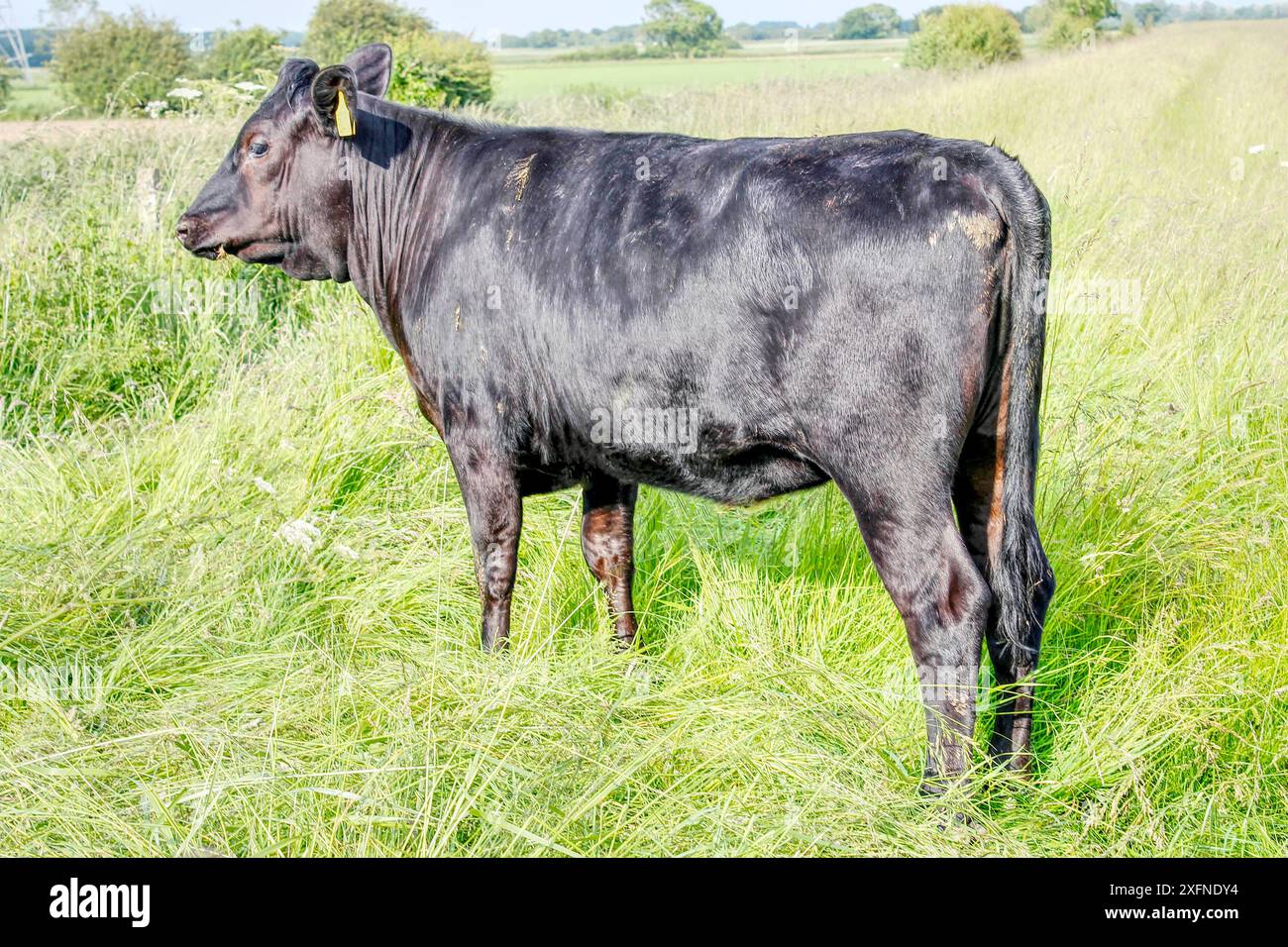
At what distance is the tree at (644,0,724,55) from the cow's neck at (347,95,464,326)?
6616 centimetres

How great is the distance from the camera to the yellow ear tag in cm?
391

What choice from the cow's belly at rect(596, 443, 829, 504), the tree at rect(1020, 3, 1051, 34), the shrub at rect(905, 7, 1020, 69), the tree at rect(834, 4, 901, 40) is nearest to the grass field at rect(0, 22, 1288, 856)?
the cow's belly at rect(596, 443, 829, 504)

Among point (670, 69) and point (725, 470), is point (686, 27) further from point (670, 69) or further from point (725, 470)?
point (725, 470)

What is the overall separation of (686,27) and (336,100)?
Answer: 6697 cm

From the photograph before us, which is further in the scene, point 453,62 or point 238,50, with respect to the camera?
point 238,50

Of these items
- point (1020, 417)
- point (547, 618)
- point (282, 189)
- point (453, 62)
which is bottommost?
point (547, 618)

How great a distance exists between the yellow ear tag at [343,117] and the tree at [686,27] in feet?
218

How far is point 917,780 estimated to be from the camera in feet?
10.0

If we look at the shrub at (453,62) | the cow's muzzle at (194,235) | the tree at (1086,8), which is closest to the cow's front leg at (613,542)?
the cow's muzzle at (194,235)

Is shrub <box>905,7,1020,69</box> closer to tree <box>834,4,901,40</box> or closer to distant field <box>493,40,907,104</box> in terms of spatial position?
distant field <box>493,40,907,104</box>

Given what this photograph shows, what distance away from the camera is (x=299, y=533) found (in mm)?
4387

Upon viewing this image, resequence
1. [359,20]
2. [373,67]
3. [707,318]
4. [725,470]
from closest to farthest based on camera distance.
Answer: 1. [707,318]
2. [725,470]
3. [373,67]
4. [359,20]

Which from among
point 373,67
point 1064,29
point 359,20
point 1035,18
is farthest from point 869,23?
point 373,67

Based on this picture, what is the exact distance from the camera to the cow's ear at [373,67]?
473cm
